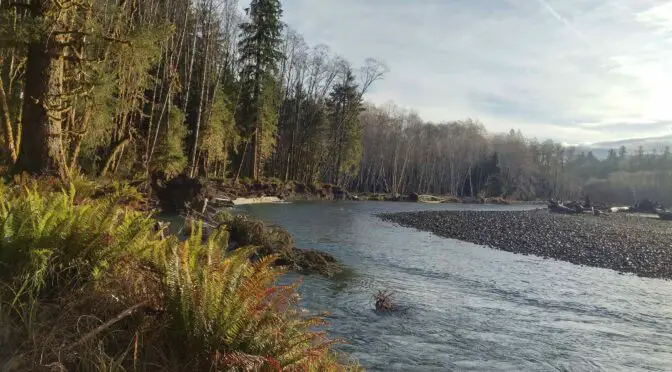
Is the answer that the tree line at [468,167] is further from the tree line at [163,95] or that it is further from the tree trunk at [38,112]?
the tree trunk at [38,112]

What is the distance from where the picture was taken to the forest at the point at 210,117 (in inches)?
325

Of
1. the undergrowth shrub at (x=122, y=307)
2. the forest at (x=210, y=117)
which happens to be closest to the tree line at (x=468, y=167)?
the forest at (x=210, y=117)

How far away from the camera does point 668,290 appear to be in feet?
41.4

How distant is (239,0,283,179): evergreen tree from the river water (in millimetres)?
26056

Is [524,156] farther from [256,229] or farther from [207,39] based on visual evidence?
[256,229]

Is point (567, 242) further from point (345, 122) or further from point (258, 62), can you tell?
point (345, 122)

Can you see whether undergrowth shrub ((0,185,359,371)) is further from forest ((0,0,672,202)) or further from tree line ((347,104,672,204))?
tree line ((347,104,672,204))

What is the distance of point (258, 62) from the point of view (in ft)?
130

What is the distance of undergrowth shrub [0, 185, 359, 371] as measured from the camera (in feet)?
8.98

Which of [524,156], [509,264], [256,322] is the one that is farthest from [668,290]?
[524,156]

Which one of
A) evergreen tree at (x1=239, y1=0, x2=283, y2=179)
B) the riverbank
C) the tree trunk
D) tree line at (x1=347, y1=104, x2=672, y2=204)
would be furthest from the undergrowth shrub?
tree line at (x1=347, y1=104, x2=672, y2=204)

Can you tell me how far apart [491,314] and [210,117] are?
27283mm

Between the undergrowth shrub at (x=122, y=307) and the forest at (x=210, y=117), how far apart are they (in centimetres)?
558

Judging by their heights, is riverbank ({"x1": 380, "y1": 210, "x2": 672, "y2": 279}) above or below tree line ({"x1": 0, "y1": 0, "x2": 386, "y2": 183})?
below
